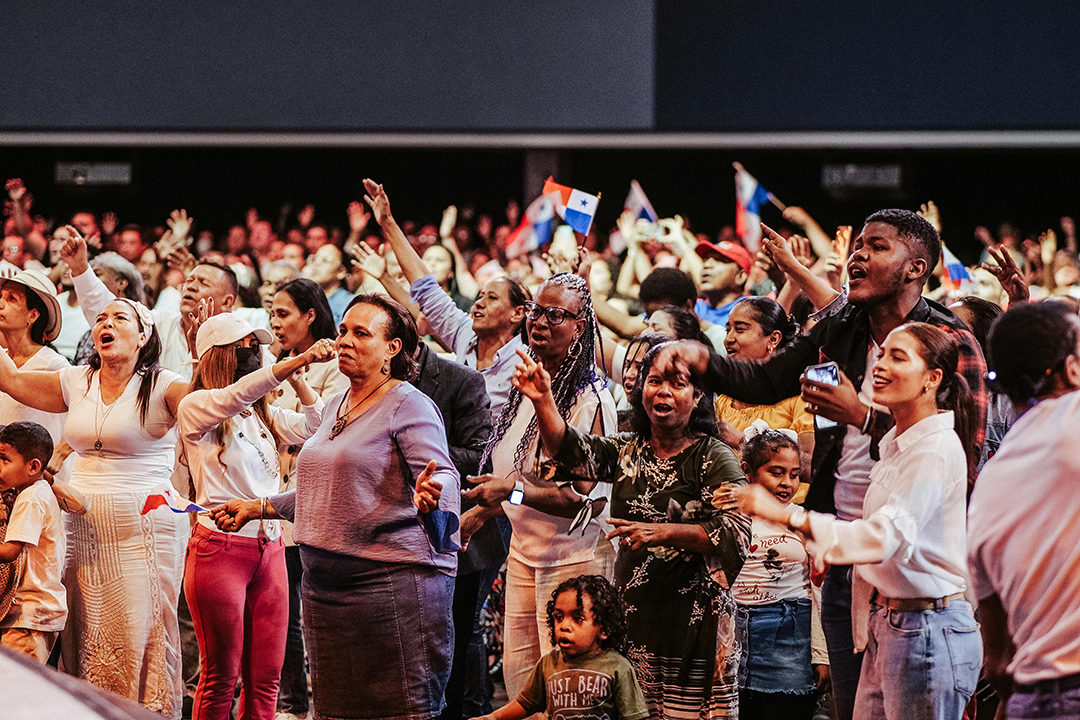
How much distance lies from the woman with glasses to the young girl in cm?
56

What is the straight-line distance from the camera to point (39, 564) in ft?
15.6

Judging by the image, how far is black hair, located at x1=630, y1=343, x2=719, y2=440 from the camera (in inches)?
156

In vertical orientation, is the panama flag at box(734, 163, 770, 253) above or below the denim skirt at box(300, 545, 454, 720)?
above

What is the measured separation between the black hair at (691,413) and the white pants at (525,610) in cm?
61

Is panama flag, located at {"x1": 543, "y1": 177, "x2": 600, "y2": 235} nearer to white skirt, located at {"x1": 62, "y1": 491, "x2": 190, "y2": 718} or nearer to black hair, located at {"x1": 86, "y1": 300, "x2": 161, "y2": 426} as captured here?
black hair, located at {"x1": 86, "y1": 300, "x2": 161, "y2": 426}

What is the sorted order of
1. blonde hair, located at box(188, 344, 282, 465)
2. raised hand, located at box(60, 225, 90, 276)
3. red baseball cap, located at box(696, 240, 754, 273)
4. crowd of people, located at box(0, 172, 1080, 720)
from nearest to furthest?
1. crowd of people, located at box(0, 172, 1080, 720)
2. blonde hair, located at box(188, 344, 282, 465)
3. raised hand, located at box(60, 225, 90, 276)
4. red baseball cap, located at box(696, 240, 754, 273)

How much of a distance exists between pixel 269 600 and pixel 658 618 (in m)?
1.64

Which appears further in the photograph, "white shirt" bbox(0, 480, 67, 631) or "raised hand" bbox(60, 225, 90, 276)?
"raised hand" bbox(60, 225, 90, 276)

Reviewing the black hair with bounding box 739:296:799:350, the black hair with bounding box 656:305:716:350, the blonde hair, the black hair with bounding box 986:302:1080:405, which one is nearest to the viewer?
the black hair with bounding box 986:302:1080:405

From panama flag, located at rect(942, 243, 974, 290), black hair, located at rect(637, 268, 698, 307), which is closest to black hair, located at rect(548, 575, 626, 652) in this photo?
black hair, located at rect(637, 268, 698, 307)

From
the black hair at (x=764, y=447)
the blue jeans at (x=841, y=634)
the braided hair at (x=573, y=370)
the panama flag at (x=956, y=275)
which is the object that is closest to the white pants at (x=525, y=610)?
the braided hair at (x=573, y=370)

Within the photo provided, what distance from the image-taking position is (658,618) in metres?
3.78

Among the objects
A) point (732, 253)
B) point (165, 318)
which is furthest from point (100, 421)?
point (732, 253)

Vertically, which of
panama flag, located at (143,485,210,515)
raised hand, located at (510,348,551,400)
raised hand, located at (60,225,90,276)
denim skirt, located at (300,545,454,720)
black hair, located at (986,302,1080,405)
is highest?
raised hand, located at (60,225,90,276)
